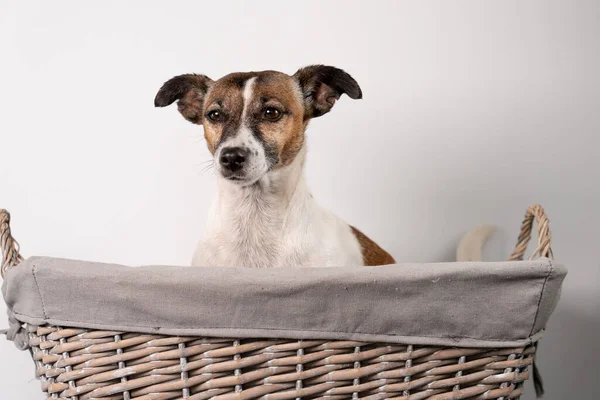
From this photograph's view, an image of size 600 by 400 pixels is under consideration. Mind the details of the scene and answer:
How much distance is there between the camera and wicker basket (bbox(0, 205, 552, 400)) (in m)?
1.00

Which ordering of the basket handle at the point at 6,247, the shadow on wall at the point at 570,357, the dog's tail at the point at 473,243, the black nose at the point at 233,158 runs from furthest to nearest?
the shadow on wall at the point at 570,357 → the dog's tail at the point at 473,243 → the black nose at the point at 233,158 → the basket handle at the point at 6,247

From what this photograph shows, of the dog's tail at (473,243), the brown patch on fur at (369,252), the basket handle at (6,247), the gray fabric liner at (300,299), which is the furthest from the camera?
the dog's tail at (473,243)

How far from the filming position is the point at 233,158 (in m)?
1.37

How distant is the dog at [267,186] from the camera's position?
1479mm

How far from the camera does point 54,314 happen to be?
102 cm

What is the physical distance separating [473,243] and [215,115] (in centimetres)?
90

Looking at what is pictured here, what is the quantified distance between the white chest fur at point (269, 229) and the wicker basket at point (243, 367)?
46 centimetres

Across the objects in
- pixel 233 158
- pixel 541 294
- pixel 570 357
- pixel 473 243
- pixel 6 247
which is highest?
pixel 233 158

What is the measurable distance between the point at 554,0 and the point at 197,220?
1.33 m

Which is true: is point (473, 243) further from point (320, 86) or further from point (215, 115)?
point (215, 115)

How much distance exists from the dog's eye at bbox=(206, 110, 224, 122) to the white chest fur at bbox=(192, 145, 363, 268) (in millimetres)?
147

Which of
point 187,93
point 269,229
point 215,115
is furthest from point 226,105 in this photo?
point 269,229

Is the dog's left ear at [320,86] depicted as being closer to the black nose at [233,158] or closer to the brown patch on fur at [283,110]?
the brown patch on fur at [283,110]

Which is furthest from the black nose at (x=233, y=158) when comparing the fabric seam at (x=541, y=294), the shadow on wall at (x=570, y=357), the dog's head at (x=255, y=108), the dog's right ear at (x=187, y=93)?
the shadow on wall at (x=570, y=357)
